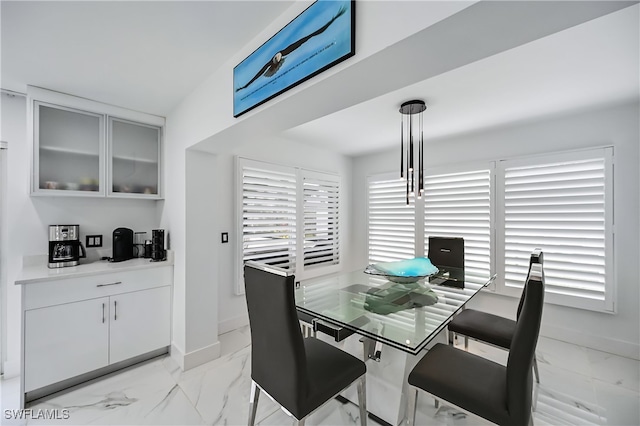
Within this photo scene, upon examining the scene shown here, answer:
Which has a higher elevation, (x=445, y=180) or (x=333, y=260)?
(x=445, y=180)

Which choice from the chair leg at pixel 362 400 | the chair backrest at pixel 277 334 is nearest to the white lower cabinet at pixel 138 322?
the chair backrest at pixel 277 334

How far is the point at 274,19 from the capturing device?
4.89ft

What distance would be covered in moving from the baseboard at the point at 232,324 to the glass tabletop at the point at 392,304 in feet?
4.21

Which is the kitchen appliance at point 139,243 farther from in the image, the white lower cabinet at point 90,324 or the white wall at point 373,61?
the white wall at point 373,61

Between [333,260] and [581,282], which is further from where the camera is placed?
[333,260]

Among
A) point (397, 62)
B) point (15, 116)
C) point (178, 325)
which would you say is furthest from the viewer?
point (178, 325)

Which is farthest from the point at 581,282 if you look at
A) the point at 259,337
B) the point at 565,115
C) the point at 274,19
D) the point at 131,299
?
the point at 131,299

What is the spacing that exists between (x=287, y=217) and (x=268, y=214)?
30 centimetres

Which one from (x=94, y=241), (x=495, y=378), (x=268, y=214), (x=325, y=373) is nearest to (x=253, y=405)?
(x=325, y=373)

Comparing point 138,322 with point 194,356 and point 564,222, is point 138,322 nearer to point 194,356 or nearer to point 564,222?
point 194,356

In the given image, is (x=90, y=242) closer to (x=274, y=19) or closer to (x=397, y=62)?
(x=274, y=19)

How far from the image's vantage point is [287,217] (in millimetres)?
3482

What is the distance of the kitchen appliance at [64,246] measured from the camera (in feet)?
7.16

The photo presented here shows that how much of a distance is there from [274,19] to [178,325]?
102 inches
